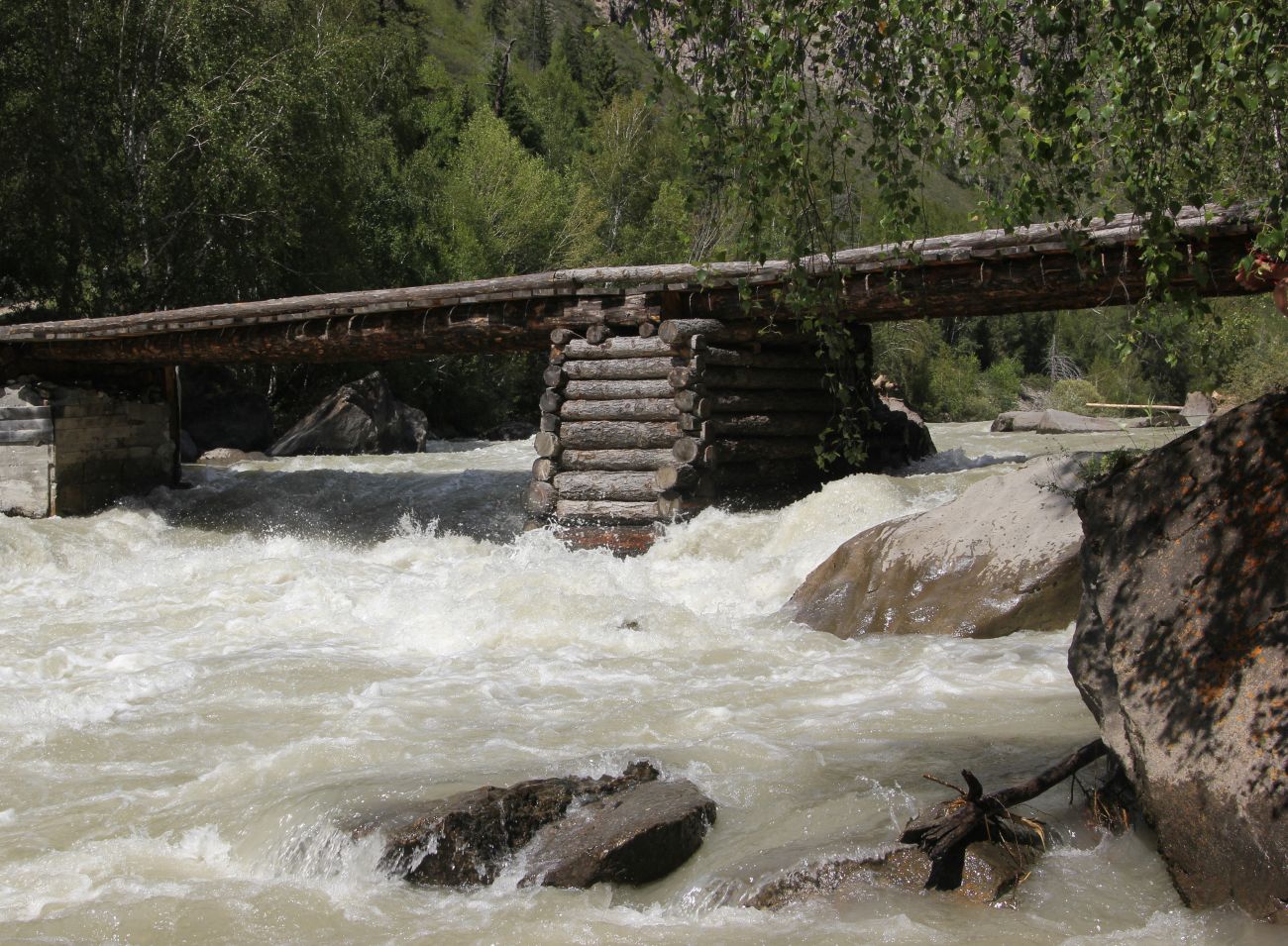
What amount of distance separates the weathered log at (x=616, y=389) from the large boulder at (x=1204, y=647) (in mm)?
7254

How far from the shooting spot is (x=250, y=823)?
454cm

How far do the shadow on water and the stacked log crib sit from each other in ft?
4.79

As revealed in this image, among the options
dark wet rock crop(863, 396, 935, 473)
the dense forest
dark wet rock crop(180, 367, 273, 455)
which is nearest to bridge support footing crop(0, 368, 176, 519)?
dark wet rock crop(180, 367, 273, 455)

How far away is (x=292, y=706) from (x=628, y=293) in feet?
19.3

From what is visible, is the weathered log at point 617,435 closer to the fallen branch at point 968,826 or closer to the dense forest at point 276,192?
the dense forest at point 276,192

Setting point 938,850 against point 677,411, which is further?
point 677,411

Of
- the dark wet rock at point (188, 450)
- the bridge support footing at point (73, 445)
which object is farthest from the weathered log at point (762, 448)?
the dark wet rock at point (188, 450)

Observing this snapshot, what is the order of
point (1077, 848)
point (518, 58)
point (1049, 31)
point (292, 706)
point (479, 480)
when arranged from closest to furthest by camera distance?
1. point (1049, 31)
2. point (1077, 848)
3. point (292, 706)
4. point (479, 480)
5. point (518, 58)

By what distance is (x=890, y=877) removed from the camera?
371 cm

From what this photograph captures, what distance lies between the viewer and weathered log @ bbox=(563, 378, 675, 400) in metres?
11.0

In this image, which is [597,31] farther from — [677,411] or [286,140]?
[286,140]

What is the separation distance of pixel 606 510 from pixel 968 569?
13.9ft

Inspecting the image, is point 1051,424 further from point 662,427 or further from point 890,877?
point 890,877

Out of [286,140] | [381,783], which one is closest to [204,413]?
[286,140]
